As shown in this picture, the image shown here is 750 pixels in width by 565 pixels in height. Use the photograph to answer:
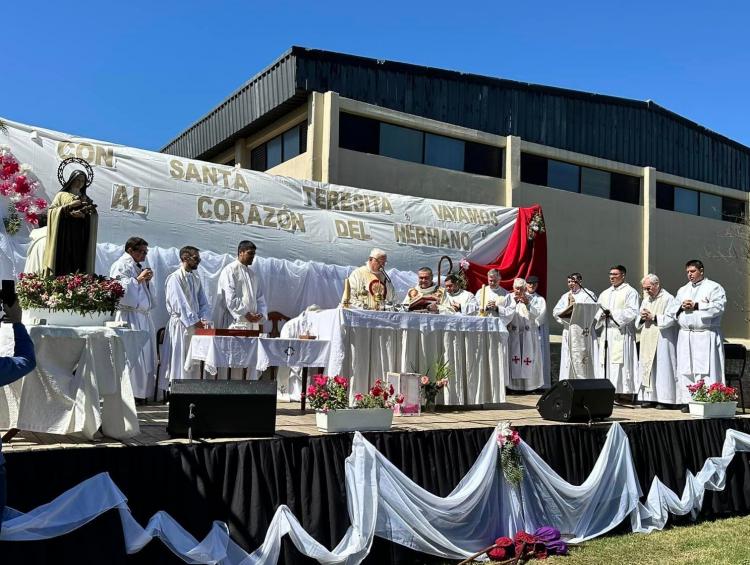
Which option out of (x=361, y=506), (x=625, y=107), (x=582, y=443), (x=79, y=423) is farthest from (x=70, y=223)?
(x=625, y=107)

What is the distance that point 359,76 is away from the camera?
14.7 metres

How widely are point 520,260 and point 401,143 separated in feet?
12.1

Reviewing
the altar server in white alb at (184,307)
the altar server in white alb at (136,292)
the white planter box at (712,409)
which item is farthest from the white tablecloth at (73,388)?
the white planter box at (712,409)

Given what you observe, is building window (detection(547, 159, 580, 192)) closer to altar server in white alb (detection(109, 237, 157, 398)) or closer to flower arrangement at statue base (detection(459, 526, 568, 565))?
altar server in white alb (detection(109, 237, 157, 398))

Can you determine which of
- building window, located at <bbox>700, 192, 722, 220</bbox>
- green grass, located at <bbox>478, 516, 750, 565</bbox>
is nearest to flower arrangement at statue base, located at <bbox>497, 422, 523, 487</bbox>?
green grass, located at <bbox>478, 516, 750, 565</bbox>

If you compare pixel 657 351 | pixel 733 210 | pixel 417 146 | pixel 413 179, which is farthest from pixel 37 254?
pixel 733 210

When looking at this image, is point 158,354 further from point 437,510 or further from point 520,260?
point 520,260

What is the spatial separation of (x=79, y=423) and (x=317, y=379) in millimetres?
1765

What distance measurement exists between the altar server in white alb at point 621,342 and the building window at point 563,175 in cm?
760

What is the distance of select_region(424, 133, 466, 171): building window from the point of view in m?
15.6

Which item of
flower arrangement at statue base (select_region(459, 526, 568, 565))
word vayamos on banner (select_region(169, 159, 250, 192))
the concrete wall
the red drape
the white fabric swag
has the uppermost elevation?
the concrete wall

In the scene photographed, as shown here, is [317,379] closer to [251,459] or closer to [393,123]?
[251,459]

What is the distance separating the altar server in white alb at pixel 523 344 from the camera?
11875mm

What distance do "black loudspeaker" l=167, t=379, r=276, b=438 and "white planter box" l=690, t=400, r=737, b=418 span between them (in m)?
5.01
